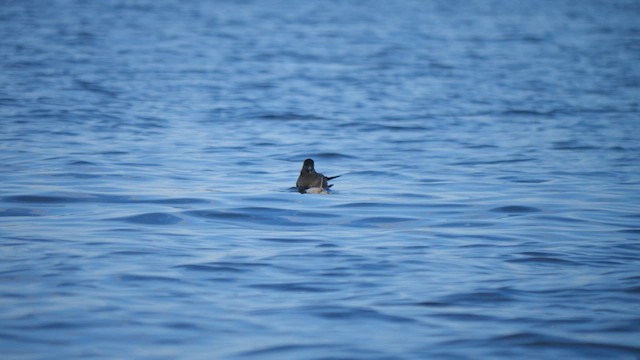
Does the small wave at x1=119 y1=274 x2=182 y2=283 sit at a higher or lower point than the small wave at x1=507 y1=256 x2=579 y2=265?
higher

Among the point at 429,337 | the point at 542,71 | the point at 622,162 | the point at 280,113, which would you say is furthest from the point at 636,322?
the point at 542,71

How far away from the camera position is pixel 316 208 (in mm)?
12320

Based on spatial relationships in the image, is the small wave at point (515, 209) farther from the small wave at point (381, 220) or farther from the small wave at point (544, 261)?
the small wave at point (544, 261)

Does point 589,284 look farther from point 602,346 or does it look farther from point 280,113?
point 280,113

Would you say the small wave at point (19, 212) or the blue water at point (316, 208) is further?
the small wave at point (19, 212)

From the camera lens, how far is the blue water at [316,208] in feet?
23.9

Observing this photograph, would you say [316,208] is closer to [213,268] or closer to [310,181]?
[310,181]

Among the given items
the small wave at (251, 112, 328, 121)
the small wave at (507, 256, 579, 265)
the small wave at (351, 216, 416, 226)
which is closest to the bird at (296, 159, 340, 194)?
the small wave at (351, 216, 416, 226)

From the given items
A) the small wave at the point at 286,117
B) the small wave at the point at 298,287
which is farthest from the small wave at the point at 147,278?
the small wave at the point at 286,117

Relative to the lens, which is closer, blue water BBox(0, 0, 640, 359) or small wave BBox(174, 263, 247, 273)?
blue water BBox(0, 0, 640, 359)

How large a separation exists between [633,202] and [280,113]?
11.4m

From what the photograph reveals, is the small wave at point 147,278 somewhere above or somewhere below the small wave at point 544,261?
above

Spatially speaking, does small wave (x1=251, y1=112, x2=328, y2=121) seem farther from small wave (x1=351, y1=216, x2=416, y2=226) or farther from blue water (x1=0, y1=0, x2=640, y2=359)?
small wave (x1=351, y1=216, x2=416, y2=226)

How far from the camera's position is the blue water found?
23.9 feet
